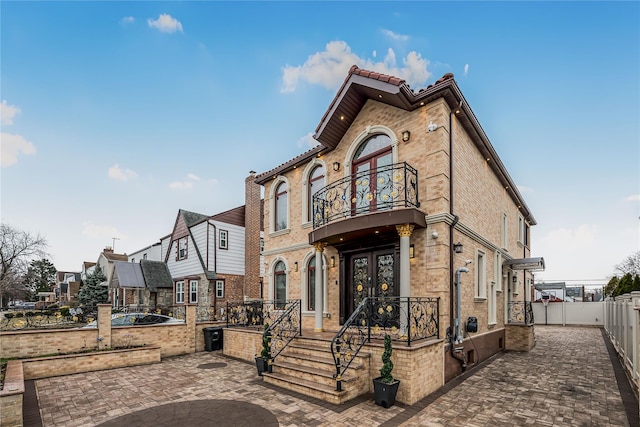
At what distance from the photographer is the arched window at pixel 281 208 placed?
498 inches

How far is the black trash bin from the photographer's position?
12156mm

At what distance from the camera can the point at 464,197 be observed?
916 cm

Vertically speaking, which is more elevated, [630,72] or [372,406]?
[630,72]

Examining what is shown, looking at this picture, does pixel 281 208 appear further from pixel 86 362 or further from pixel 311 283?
pixel 86 362

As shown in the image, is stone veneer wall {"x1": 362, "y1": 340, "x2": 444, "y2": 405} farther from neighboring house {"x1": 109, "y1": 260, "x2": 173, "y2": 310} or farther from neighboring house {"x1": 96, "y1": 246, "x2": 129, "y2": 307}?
neighboring house {"x1": 96, "y1": 246, "x2": 129, "y2": 307}

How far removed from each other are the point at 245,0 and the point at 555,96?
11836 mm

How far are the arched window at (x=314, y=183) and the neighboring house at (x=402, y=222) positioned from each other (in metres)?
0.04

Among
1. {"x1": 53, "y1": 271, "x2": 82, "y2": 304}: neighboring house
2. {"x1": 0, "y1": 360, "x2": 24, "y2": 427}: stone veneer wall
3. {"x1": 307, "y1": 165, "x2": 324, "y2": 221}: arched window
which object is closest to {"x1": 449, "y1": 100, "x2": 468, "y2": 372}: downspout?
{"x1": 307, "y1": 165, "x2": 324, "y2": 221}: arched window

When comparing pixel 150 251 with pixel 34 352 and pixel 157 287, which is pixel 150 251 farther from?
pixel 34 352

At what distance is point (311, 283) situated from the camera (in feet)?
36.5

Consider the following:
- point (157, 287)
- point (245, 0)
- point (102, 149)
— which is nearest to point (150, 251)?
point (157, 287)

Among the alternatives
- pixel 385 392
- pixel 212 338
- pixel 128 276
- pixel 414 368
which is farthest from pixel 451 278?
pixel 128 276

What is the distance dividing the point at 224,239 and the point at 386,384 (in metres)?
15.2

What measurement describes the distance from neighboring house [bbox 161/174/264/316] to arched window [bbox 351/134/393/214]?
1089cm
